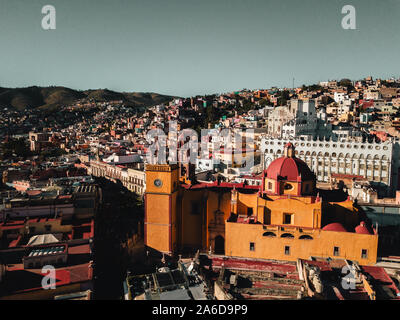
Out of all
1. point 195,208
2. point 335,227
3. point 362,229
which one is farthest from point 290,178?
point 195,208

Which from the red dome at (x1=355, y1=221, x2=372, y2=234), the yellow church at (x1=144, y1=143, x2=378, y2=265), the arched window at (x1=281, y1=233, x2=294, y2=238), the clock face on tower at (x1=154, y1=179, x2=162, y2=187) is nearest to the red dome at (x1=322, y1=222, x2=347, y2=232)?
the yellow church at (x1=144, y1=143, x2=378, y2=265)

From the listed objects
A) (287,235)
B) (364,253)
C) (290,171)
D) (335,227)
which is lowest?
(364,253)

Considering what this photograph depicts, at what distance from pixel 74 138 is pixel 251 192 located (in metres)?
75.1

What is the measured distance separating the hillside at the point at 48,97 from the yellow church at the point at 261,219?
14425 centimetres

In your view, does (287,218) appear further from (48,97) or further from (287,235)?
(48,97)

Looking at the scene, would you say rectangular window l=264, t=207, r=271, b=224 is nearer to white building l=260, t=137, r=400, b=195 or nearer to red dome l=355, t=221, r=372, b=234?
red dome l=355, t=221, r=372, b=234

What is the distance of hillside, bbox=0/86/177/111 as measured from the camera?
164750 mm

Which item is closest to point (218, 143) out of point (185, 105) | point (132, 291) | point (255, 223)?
point (255, 223)

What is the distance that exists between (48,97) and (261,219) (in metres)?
186

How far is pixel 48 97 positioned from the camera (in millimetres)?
182250

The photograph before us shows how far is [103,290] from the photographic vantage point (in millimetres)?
18578

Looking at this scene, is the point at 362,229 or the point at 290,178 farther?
the point at 290,178

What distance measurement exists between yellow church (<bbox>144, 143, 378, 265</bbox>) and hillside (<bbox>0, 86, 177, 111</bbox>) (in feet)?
473

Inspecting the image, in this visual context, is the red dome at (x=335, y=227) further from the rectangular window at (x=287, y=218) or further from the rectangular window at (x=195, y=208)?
the rectangular window at (x=195, y=208)
